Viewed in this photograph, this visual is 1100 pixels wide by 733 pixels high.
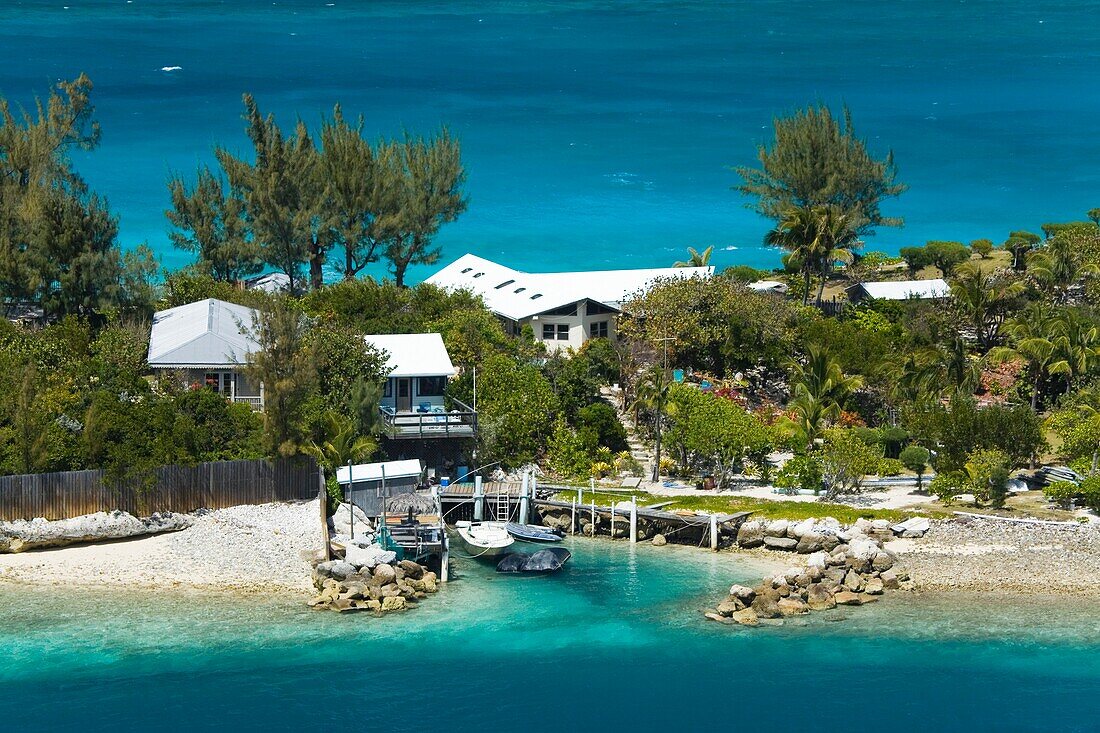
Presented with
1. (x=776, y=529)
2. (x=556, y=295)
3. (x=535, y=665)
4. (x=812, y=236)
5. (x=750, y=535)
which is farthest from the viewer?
(x=812, y=236)

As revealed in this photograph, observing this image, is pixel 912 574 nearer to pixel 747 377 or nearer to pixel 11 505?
pixel 747 377

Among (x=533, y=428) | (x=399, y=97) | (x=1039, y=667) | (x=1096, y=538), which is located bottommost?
(x=1039, y=667)

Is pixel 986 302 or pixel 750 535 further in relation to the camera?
pixel 986 302

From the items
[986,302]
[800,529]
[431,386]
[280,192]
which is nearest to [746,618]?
[800,529]

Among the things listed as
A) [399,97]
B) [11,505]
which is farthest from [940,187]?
[11,505]

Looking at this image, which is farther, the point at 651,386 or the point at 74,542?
the point at 651,386

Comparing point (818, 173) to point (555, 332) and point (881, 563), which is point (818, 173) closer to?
point (555, 332)

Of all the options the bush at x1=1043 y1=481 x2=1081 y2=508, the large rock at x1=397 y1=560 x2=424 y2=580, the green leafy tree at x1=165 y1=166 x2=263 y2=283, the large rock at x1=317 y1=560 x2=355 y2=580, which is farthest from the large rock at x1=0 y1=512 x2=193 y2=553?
the green leafy tree at x1=165 y1=166 x2=263 y2=283
